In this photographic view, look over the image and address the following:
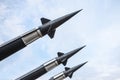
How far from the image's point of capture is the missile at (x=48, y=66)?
2383cm

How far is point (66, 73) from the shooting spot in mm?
33719

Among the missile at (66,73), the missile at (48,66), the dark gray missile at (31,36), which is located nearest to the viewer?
the dark gray missile at (31,36)

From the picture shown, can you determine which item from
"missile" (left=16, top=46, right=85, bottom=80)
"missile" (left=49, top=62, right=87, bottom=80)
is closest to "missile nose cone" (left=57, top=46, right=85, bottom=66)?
"missile" (left=16, top=46, right=85, bottom=80)

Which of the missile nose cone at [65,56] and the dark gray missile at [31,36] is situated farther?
the missile nose cone at [65,56]

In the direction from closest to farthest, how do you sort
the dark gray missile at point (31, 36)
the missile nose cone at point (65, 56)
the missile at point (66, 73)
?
1. the dark gray missile at point (31, 36)
2. the missile nose cone at point (65, 56)
3. the missile at point (66, 73)

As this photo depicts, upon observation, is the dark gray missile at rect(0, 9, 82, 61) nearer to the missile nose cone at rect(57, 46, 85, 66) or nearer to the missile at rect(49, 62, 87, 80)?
the missile nose cone at rect(57, 46, 85, 66)

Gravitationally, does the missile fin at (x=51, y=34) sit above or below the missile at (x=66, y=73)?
below

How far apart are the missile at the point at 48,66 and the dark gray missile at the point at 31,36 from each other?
657 centimetres

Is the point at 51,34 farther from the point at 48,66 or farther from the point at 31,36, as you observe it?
the point at 48,66

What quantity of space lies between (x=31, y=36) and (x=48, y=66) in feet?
27.6

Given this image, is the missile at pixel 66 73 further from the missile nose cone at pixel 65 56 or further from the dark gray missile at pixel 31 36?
the dark gray missile at pixel 31 36

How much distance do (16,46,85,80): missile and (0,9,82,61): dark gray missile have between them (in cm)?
657

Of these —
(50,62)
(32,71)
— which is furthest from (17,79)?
(50,62)

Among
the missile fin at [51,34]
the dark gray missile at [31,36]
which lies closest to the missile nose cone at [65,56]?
the missile fin at [51,34]
